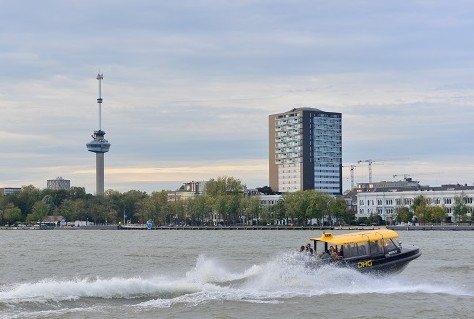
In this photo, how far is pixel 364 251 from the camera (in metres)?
42.4

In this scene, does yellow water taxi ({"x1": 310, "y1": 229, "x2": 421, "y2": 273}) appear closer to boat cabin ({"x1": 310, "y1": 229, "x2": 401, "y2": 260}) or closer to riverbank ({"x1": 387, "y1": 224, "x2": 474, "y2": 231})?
boat cabin ({"x1": 310, "y1": 229, "x2": 401, "y2": 260})

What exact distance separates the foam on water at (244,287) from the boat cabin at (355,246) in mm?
808

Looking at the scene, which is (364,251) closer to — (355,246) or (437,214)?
(355,246)

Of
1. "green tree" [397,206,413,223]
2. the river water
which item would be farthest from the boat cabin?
"green tree" [397,206,413,223]

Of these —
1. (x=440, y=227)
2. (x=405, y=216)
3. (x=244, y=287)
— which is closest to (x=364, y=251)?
(x=244, y=287)

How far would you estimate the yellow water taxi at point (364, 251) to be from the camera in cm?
4188

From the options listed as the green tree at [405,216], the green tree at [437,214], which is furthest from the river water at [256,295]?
the green tree at [405,216]

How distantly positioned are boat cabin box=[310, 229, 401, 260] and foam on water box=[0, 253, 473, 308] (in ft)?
2.65

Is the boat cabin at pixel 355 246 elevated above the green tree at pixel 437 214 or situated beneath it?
situated beneath

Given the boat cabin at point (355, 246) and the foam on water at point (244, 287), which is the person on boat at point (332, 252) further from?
the foam on water at point (244, 287)

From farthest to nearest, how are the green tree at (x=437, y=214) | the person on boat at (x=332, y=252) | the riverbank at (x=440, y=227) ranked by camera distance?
1. the green tree at (x=437, y=214)
2. the riverbank at (x=440, y=227)
3. the person on boat at (x=332, y=252)

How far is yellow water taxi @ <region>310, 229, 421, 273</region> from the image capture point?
Result: 41.9 meters

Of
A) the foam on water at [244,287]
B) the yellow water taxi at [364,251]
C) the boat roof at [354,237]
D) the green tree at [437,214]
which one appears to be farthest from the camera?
the green tree at [437,214]

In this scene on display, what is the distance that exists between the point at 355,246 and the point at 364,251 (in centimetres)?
54
